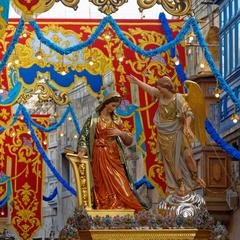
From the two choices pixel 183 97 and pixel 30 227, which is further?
pixel 30 227

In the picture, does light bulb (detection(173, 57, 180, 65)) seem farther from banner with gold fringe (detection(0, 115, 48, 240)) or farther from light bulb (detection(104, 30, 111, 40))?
banner with gold fringe (detection(0, 115, 48, 240))

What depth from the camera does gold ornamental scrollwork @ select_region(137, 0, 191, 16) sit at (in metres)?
19.5

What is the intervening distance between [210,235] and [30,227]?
41.0 feet

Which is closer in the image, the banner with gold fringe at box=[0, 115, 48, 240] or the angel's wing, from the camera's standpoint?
the angel's wing

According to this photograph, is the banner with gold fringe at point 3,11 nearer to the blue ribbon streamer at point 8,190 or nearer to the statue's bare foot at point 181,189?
the statue's bare foot at point 181,189

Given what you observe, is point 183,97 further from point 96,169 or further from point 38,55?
point 38,55

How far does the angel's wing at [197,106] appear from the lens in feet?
60.8

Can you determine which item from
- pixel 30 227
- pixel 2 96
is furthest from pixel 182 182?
pixel 30 227

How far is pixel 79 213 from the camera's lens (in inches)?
696

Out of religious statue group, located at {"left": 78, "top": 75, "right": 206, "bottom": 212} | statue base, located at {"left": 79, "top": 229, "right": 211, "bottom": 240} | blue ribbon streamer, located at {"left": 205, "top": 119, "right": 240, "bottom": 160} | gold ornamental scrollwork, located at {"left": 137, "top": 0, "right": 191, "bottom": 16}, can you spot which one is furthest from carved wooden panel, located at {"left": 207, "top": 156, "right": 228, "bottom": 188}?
statue base, located at {"left": 79, "top": 229, "right": 211, "bottom": 240}

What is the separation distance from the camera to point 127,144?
1925 centimetres

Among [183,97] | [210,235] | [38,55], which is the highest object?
[38,55]

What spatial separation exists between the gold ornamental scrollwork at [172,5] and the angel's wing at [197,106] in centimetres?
148

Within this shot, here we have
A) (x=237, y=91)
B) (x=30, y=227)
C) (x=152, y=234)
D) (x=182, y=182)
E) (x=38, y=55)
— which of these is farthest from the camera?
(x=30, y=227)
